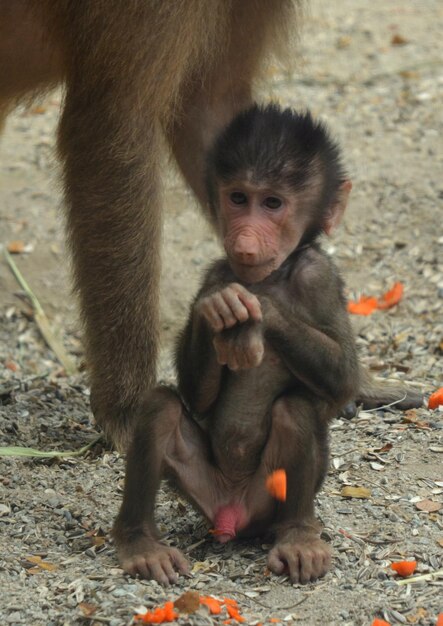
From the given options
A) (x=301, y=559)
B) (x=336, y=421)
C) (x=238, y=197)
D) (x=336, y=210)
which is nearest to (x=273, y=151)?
(x=238, y=197)

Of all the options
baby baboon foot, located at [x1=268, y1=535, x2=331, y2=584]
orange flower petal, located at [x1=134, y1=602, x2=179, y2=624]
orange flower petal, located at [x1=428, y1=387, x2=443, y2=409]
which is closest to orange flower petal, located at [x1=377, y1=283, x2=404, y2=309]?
orange flower petal, located at [x1=428, y1=387, x2=443, y2=409]

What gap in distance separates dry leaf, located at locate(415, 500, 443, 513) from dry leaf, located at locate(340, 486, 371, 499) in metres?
0.21

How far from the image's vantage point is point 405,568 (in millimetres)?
4285

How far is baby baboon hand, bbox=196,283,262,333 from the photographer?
13.1 feet

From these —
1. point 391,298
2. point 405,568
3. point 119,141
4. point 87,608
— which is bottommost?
point 87,608

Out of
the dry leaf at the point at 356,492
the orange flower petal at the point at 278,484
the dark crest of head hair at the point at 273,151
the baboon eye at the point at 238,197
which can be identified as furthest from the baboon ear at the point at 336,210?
the dry leaf at the point at 356,492

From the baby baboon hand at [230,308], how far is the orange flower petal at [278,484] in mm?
602

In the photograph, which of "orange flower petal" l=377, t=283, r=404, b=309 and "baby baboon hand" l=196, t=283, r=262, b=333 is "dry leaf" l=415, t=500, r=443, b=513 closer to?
"baby baboon hand" l=196, t=283, r=262, b=333

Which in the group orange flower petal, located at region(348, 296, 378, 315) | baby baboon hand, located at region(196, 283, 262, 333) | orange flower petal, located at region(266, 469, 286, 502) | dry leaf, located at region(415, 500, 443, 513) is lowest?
dry leaf, located at region(415, 500, 443, 513)

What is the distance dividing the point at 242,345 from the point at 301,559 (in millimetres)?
793

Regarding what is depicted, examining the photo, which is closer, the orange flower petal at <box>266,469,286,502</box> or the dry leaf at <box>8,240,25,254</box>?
the orange flower petal at <box>266,469,286,502</box>

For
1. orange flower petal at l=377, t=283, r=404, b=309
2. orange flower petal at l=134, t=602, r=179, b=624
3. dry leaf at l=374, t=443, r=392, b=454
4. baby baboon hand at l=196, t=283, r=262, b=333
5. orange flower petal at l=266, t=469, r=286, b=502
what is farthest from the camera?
orange flower petal at l=377, t=283, r=404, b=309

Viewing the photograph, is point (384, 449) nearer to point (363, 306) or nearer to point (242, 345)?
point (242, 345)

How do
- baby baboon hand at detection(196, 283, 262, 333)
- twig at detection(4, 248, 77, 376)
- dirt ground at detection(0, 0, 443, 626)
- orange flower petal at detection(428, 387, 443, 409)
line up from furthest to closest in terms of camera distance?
twig at detection(4, 248, 77, 376) < orange flower petal at detection(428, 387, 443, 409) < dirt ground at detection(0, 0, 443, 626) < baby baboon hand at detection(196, 283, 262, 333)
